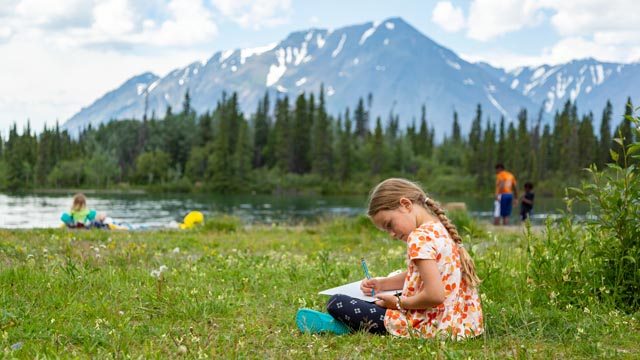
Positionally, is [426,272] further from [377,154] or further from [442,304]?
[377,154]

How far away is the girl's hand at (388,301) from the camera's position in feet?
15.9

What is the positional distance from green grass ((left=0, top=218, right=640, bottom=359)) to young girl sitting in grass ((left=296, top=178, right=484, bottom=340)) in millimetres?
178

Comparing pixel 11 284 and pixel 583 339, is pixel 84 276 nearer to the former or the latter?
pixel 11 284

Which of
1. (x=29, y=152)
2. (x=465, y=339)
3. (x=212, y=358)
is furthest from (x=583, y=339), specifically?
(x=29, y=152)

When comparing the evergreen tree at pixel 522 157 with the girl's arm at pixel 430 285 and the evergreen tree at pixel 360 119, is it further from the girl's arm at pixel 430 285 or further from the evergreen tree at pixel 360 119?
the girl's arm at pixel 430 285

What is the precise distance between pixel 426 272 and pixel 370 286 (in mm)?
891

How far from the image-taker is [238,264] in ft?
27.1

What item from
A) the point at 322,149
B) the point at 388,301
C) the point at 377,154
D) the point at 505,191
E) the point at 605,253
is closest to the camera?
the point at 388,301

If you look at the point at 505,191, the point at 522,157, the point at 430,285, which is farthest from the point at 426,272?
the point at 522,157

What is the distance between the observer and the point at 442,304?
4691 millimetres

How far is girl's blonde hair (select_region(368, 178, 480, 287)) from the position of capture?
4.65 metres

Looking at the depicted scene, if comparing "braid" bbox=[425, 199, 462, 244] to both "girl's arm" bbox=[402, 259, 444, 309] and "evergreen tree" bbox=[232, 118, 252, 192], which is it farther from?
"evergreen tree" bbox=[232, 118, 252, 192]

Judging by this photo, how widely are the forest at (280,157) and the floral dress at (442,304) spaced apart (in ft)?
304

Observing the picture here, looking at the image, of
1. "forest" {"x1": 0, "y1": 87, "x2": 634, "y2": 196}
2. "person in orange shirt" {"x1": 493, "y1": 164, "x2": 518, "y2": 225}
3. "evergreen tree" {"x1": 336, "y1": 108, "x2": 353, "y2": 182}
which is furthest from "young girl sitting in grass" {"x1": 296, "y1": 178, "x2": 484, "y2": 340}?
"evergreen tree" {"x1": 336, "y1": 108, "x2": 353, "y2": 182}
